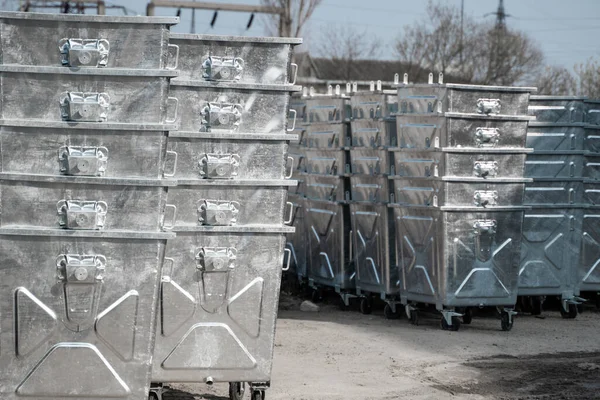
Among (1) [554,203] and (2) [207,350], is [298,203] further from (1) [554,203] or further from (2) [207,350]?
(2) [207,350]

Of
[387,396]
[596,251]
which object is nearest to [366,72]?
[596,251]

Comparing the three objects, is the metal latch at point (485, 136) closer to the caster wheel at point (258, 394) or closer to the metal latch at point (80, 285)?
the caster wheel at point (258, 394)

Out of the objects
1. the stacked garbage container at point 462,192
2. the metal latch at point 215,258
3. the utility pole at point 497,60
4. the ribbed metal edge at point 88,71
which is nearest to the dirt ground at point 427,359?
the stacked garbage container at point 462,192

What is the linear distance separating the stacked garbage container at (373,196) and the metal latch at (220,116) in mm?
4382

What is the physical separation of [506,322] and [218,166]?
16.1 ft

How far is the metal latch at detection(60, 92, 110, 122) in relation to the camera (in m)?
6.01

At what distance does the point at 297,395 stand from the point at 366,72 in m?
44.1

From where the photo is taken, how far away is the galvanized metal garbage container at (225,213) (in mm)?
6902

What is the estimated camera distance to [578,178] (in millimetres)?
12039

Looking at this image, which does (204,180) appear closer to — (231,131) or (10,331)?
(231,131)

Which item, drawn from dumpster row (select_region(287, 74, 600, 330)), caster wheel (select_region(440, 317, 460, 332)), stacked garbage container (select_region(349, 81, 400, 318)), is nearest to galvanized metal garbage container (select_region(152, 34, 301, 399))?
dumpster row (select_region(287, 74, 600, 330))

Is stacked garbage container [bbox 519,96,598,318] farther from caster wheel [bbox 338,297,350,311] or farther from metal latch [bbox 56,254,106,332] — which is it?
metal latch [bbox 56,254,106,332]

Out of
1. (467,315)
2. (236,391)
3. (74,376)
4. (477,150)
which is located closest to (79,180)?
(74,376)

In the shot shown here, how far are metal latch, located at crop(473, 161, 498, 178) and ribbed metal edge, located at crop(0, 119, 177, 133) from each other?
202 inches
